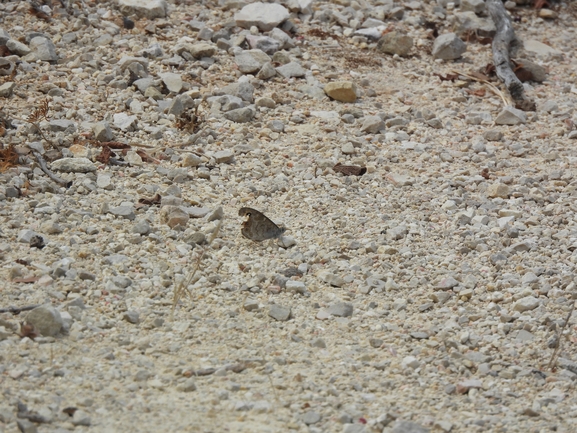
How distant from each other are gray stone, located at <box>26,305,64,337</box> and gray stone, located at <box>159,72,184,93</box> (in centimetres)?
229

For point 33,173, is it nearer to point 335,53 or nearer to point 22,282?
point 22,282

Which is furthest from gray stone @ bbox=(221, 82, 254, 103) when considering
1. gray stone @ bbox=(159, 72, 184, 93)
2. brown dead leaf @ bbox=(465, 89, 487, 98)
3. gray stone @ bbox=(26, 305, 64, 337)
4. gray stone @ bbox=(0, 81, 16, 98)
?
gray stone @ bbox=(26, 305, 64, 337)

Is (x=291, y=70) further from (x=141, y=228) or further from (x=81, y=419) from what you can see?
(x=81, y=419)

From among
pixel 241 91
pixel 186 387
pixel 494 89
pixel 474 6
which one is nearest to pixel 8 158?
pixel 241 91

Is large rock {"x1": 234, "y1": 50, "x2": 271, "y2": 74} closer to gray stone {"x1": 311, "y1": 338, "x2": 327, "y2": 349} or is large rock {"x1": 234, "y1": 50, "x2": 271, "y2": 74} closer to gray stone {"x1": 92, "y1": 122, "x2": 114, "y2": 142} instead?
gray stone {"x1": 92, "y1": 122, "x2": 114, "y2": 142}

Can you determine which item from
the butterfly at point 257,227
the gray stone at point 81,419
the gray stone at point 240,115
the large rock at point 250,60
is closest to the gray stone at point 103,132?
the gray stone at point 240,115

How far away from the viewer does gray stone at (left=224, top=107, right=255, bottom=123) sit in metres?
5.03

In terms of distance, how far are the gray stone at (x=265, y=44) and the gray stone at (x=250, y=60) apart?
0.31 ft

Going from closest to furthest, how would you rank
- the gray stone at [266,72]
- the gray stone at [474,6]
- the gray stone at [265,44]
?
the gray stone at [266,72], the gray stone at [265,44], the gray stone at [474,6]

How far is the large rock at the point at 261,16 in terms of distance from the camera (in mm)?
5961

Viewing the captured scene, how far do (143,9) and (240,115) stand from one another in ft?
4.83

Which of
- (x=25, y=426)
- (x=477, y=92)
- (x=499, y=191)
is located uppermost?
(x=25, y=426)

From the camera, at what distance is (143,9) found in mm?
5895

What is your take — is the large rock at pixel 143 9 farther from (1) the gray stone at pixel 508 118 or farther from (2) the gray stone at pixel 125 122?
(1) the gray stone at pixel 508 118
